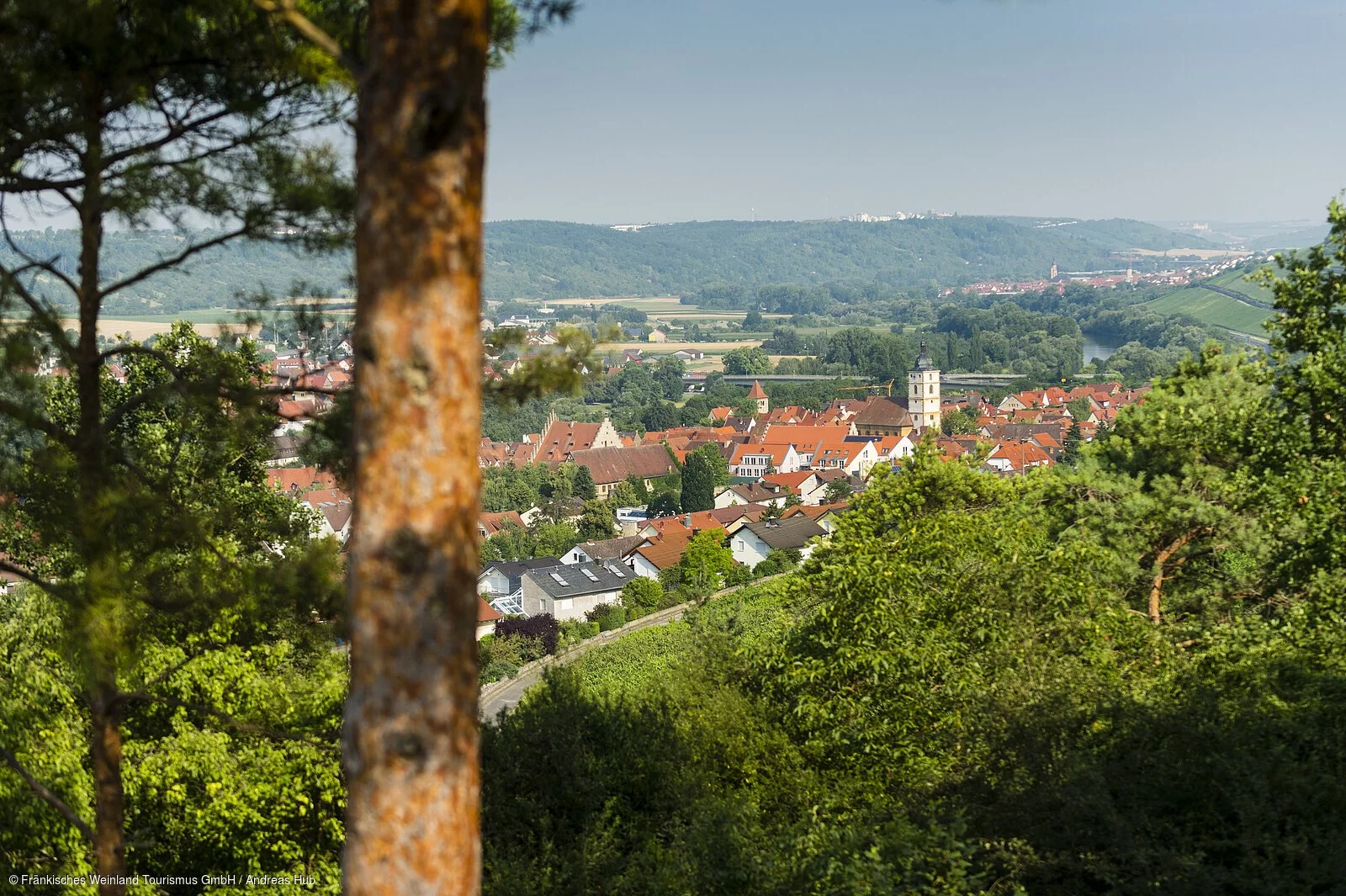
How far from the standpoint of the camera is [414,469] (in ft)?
9.03

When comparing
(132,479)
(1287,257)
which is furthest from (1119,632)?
(132,479)

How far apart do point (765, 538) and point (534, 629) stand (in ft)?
49.6

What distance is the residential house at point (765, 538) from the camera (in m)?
46.8

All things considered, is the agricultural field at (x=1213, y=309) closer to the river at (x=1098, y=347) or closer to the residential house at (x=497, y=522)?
the river at (x=1098, y=347)

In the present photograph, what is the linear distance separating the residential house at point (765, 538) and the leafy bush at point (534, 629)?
12.7 meters

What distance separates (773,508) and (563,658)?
27.0m

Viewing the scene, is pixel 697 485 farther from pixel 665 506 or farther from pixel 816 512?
pixel 816 512

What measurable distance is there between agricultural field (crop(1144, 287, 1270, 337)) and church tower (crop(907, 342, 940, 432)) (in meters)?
44.4

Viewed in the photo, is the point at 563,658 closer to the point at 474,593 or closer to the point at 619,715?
the point at 619,715

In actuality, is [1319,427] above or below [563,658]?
above

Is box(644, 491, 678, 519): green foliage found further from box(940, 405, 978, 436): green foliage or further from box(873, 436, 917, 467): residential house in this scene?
box(940, 405, 978, 436): green foliage

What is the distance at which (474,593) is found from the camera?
2.80m

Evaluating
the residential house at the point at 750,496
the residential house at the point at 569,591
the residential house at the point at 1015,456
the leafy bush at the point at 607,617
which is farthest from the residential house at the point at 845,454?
the leafy bush at the point at 607,617

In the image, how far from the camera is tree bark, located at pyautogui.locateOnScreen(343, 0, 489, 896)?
2.71 m
